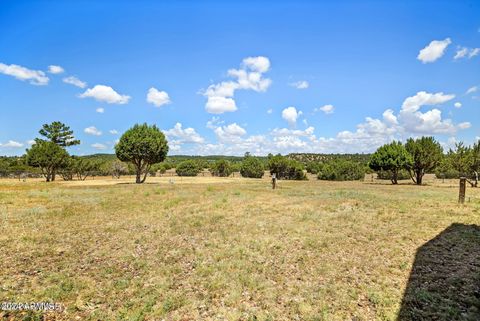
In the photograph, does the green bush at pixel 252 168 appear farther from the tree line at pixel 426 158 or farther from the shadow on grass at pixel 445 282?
the shadow on grass at pixel 445 282

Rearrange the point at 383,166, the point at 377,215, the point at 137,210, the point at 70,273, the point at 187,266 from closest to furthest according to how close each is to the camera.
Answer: the point at 70,273 → the point at 187,266 → the point at 377,215 → the point at 137,210 → the point at 383,166

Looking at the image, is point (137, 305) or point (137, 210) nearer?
point (137, 305)

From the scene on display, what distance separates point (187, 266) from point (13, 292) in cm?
460

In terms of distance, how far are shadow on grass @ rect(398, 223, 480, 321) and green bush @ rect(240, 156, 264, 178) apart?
233 ft

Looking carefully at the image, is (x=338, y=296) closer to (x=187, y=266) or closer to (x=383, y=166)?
(x=187, y=266)

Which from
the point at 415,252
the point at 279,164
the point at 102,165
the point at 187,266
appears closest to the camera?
the point at 187,266

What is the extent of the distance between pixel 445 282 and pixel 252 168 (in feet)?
246

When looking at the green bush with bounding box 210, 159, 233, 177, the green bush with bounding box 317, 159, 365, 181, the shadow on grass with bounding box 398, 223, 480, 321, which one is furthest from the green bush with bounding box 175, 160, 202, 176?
the shadow on grass with bounding box 398, 223, 480, 321

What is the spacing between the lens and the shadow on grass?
6.01m

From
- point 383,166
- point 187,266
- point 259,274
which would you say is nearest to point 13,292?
point 187,266

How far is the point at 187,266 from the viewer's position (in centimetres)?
891

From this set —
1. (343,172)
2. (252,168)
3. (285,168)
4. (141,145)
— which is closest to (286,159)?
(285,168)

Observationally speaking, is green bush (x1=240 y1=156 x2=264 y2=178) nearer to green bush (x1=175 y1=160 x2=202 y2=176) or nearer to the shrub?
green bush (x1=175 y1=160 x2=202 y2=176)

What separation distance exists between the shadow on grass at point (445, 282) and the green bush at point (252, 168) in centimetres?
7095
